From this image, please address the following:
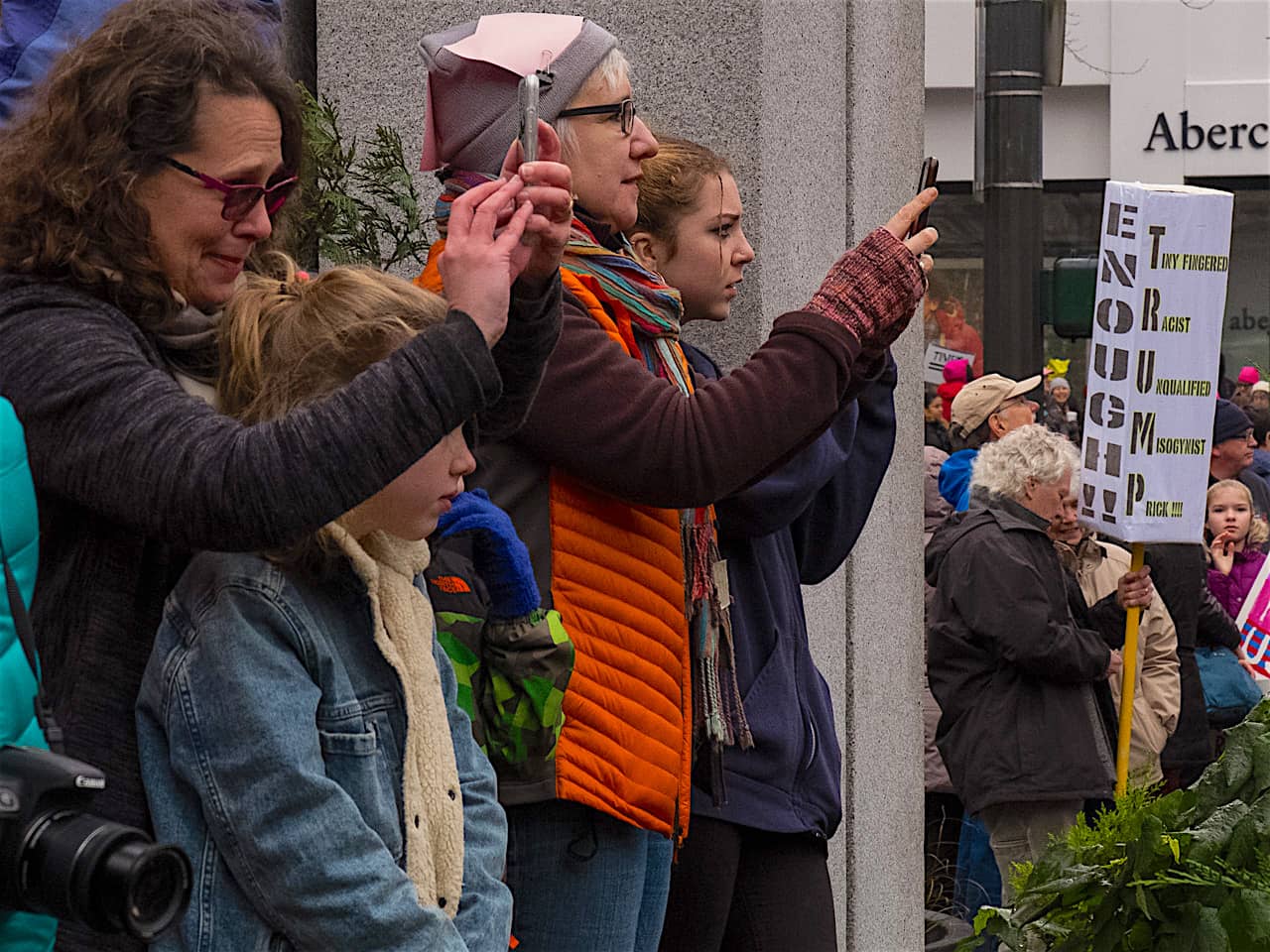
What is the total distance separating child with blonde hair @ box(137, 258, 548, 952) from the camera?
1956 mm

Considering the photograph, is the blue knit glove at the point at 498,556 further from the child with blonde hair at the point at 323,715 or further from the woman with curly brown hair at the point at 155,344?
the woman with curly brown hair at the point at 155,344

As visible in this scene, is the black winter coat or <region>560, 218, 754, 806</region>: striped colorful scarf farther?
the black winter coat

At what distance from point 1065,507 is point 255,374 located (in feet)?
15.1

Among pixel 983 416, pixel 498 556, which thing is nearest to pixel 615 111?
pixel 498 556

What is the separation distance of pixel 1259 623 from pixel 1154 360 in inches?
69.3

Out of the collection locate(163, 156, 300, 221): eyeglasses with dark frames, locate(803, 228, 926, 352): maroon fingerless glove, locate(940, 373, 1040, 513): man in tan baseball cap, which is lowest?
locate(940, 373, 1040, 513): man in tan baseball cap

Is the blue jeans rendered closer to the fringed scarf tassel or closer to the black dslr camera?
the fringed scarf tassel

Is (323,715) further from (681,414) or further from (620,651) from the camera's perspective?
(681,414)

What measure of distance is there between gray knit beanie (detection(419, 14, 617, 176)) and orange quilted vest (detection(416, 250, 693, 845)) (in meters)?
0.16

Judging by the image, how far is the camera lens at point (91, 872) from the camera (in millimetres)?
1599

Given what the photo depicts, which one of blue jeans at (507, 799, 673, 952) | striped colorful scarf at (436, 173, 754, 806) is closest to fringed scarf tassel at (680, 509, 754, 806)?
striped colorful scarf at (436, 173, 754, 806)

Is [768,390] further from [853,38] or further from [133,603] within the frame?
[853,38]

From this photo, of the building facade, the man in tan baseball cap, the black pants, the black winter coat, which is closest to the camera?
the black pants

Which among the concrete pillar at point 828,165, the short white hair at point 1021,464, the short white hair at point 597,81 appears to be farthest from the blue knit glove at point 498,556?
the short white hair at point 1021,464
